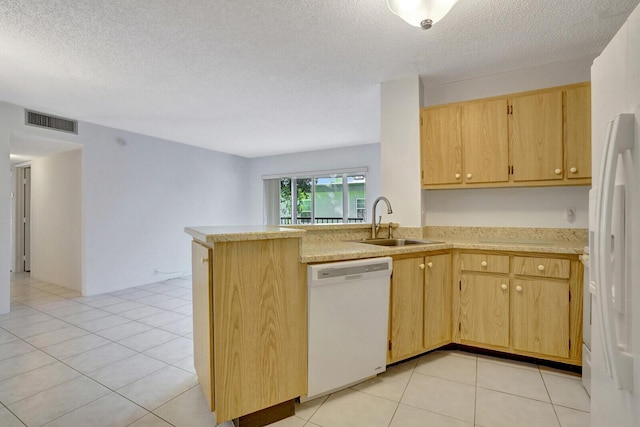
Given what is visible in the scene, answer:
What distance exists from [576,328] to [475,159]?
57.3 inches

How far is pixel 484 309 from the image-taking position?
2381mm

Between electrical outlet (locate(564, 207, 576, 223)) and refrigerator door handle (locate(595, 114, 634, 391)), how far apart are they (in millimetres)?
2131

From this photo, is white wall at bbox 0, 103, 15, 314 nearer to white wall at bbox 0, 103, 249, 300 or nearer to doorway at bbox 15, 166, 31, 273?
white wall at bbox 0, 103, 249, 300

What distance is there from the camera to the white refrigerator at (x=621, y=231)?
2.65 feet

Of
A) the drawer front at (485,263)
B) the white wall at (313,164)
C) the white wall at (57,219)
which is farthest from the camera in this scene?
the white wall at (313,164)

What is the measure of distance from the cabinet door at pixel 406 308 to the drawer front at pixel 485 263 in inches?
16.4

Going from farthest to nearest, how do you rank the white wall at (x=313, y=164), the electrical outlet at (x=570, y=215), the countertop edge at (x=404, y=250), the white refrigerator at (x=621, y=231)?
the white wall at (x=313, y=164), the electrical outlet at (x=570, y=215), the countertop edge at (x=404, y=250), the white refrigerator at (x=621, y=231)

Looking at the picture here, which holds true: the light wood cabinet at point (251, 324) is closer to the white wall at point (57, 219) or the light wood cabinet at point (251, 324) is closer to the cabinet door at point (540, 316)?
the cabinet door at point (540, 316)

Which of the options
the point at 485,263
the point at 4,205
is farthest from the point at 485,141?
the point at 4,205

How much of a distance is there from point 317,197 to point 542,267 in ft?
15.8

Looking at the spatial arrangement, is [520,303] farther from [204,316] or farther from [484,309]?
[204,316]

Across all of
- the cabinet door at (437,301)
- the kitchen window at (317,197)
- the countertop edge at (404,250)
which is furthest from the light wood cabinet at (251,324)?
the kitchen window at (317,197)

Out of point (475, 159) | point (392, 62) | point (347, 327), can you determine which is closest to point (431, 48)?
point (392, 62)

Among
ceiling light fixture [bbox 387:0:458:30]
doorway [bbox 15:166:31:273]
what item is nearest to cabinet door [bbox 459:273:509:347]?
ceiling light fixture [bbox 387:0:458:30]
